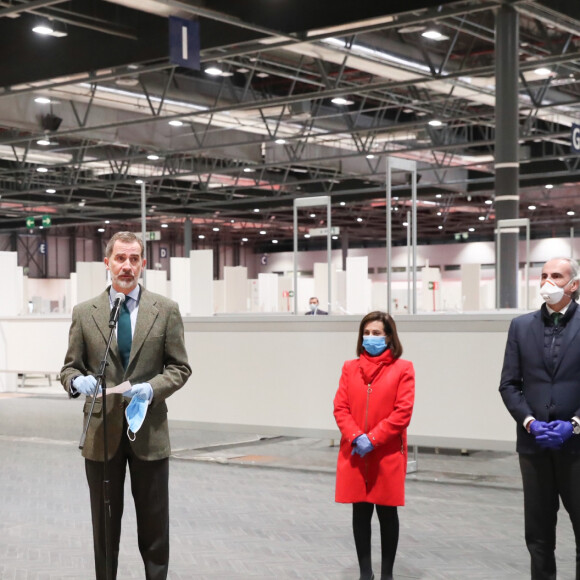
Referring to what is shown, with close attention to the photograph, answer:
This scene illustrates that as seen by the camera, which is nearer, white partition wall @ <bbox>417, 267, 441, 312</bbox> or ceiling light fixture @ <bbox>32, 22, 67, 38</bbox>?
ceiling light fixture @ <bbox>32, 22, 67, 38</bbox>

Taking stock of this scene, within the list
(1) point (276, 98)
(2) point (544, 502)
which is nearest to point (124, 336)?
(2) point (544, 502)

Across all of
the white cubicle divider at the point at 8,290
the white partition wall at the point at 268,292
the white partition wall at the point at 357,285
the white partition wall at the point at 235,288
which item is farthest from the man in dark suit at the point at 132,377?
the white partition wall at the point at 268,292

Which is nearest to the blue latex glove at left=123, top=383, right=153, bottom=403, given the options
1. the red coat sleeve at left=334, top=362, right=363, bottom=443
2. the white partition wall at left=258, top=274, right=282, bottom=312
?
the red coat sleeve at left=334, top=362, right=363, bottom=443

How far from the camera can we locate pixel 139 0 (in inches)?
494

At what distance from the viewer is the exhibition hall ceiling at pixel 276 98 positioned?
1351 centimetres

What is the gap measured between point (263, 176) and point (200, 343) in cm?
2085

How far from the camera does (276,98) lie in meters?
18.4

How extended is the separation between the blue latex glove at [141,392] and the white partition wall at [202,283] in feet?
30.5

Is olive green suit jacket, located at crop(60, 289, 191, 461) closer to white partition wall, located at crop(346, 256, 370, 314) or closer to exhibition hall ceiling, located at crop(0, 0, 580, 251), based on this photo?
exhibition hall ceiling, located at crop(0, 0, 580, 251)

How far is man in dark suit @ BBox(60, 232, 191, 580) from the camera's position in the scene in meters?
3.85

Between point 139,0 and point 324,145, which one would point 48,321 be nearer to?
point 139,0

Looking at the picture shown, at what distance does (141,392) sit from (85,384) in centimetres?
22

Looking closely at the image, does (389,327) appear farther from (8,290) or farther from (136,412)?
(8,290)

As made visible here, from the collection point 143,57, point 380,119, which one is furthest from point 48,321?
point 380,119
